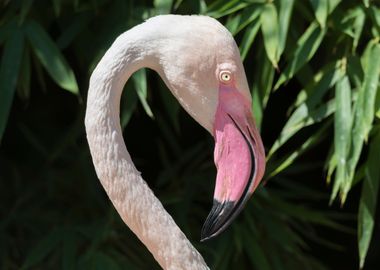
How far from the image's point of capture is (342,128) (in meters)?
2.94

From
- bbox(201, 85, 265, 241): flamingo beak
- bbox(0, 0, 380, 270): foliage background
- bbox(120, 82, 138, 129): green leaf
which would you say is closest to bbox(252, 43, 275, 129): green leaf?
bbox(0, 0, 380, 270): foliage background

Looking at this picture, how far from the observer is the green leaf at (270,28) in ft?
9.59

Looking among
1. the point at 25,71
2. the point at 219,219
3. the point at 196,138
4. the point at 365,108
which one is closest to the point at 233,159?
the point at 219,219

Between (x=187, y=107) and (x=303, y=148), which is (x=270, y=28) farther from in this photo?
(x=187, y=107)

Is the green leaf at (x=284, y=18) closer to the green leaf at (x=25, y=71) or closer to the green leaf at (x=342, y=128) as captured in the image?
the green leaf at (x=342, y=128)

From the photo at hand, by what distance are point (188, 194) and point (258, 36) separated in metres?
0.73

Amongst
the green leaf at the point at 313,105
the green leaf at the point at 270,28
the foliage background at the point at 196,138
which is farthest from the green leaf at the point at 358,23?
the green leaf at the point at 270,28

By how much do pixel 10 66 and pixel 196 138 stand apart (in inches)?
45.6

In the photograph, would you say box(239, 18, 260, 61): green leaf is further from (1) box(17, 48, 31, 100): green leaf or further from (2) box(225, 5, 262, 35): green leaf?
(1) box(17, 48, 31, 100): green leaf

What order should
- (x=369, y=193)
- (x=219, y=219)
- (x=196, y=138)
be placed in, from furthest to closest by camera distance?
(x=196, y=138) → (x=369, y=193) → (x=219, y=219)

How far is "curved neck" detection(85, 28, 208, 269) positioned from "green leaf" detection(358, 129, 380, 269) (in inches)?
38.0

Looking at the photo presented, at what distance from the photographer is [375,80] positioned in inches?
113

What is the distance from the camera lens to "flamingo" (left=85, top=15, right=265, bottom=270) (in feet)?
6.96

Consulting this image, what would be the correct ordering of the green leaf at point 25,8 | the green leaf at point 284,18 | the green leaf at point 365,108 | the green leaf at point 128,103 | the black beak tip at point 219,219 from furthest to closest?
the green leaf at point 128,103 < the green leaf at point 25,8 < the green leaf at point 284,18 < the green leaf at point 365,108 < the black beak tip at point 219,219
